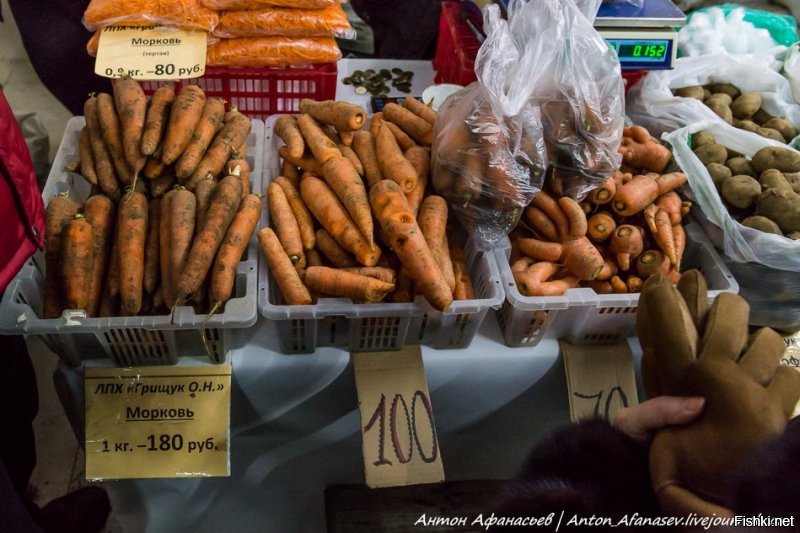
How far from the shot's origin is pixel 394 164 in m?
1.15

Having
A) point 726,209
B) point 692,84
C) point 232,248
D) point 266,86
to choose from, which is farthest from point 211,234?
point 692,84

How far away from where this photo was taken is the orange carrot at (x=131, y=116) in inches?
44.1

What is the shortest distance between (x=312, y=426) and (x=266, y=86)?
0.86 metres

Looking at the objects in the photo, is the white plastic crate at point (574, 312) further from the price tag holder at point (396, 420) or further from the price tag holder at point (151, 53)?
the price tag holder at point (151, 53)

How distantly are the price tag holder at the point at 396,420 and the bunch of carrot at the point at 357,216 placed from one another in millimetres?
127

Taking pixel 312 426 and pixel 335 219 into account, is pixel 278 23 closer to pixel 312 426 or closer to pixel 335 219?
pixel 335 219

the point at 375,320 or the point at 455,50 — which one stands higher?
the point at 455,50

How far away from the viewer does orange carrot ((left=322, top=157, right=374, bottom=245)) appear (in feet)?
3.50

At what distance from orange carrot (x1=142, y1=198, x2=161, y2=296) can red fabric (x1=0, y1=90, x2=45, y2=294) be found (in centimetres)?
17

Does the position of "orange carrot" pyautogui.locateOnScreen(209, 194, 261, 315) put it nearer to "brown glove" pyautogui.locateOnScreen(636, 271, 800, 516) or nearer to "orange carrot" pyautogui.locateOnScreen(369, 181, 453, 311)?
"orange carrot" pyautogui.locateOnScreen(369, 181, 453, 311)

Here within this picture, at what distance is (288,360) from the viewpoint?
1.09 metres

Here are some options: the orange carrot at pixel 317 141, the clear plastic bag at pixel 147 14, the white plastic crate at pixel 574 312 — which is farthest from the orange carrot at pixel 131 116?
the white plastic crate at pixel 574 312

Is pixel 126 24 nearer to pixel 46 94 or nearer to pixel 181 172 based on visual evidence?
pixel 181 172

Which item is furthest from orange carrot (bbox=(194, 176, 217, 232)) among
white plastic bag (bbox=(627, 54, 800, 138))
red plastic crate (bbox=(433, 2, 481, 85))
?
white plastic bag (bbox=(627, 54, 800, 138))
